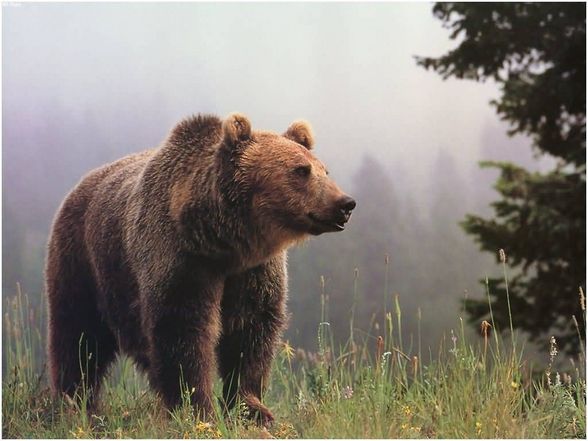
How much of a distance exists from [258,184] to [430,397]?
142 centimetres

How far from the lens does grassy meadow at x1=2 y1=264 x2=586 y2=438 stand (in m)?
4.03

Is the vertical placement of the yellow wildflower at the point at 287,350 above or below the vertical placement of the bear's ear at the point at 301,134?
below

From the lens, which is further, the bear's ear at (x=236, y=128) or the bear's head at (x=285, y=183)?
the bear's ear at (x=236, y=128)

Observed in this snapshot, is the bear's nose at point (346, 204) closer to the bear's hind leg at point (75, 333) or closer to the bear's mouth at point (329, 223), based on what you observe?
the bear's mouth at point (329, 223)

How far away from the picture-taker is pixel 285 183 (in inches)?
169

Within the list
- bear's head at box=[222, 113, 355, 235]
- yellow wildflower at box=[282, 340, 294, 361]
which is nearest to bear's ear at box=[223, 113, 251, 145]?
bear's head at box=[222, 113, 355, 235]

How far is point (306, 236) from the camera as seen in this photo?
4.35 metres

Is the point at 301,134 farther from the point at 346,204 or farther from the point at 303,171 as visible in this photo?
the point at 346,204

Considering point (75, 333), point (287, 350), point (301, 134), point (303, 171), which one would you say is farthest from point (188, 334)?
point (75, 333)

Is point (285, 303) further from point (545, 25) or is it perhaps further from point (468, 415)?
point (545, 25)

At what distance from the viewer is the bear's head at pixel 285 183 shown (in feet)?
13.7

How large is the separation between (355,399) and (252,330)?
0.78 meters

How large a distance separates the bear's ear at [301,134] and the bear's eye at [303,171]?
13.0 inches

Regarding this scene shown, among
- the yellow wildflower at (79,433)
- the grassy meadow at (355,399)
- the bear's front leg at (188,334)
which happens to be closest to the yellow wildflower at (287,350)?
the grassy meadow at (355,399)
